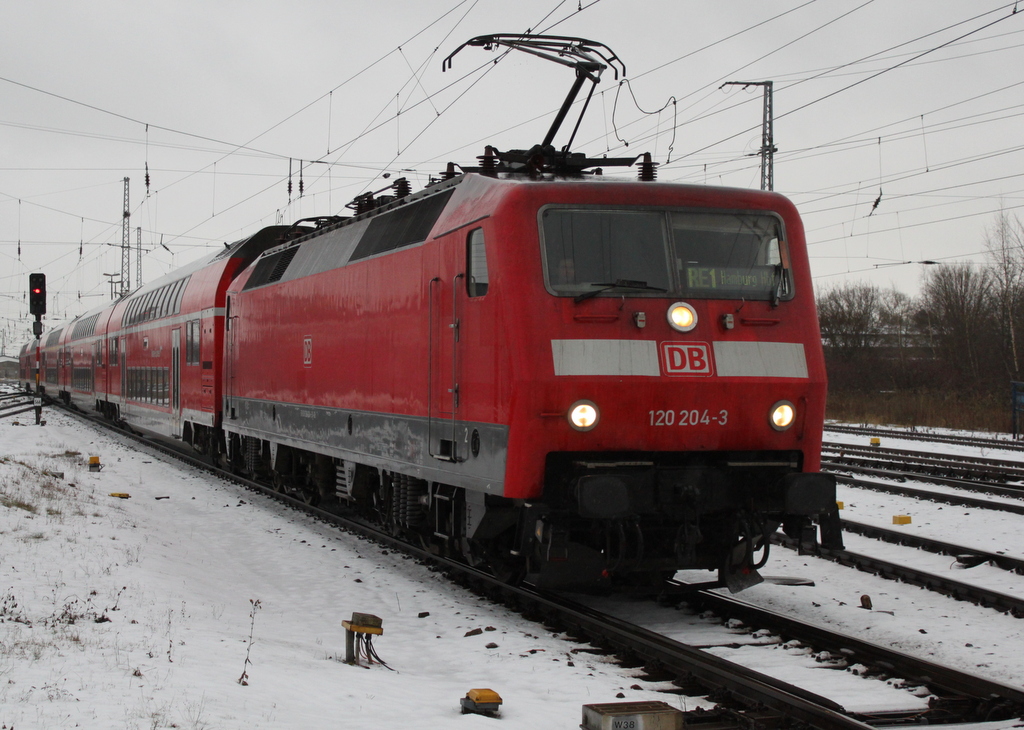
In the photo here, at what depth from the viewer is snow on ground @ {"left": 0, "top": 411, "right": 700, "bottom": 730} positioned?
5.27m

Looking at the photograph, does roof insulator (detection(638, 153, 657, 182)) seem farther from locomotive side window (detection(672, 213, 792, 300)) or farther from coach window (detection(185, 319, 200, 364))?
coach window (detection(185, 319, 200, 364))

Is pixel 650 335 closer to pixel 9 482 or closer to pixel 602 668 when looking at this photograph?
pixel 602 668

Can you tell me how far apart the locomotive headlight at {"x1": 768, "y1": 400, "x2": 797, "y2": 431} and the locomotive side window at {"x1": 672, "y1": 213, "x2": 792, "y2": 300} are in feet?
2.84

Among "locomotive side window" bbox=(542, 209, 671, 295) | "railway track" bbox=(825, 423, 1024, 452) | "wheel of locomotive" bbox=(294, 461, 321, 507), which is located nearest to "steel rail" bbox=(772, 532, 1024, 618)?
"locomotive side window" bbox=(542, 209, 671, 295)

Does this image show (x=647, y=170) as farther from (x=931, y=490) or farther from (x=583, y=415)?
(x=931, y=490)

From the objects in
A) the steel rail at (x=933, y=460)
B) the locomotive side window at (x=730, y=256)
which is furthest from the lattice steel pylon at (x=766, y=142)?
the locomotive side window at (x=730, y=256)

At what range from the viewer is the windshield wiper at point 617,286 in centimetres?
734

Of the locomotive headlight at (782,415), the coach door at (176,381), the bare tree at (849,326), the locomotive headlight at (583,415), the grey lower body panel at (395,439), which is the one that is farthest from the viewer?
the bare tree at (849,326)

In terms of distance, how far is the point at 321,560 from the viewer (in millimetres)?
10836

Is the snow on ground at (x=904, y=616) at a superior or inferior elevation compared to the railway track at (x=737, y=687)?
inferior

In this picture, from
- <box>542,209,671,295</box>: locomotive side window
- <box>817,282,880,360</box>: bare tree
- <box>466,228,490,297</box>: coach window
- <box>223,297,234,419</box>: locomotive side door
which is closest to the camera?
<box>542,209,671,295</box>: locomotive side window

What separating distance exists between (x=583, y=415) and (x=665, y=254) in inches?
58.0

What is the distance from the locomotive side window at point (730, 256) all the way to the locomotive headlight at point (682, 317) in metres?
0.13

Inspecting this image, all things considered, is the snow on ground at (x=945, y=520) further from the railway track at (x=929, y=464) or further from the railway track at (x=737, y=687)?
the railway track at (x=737, y=687)
